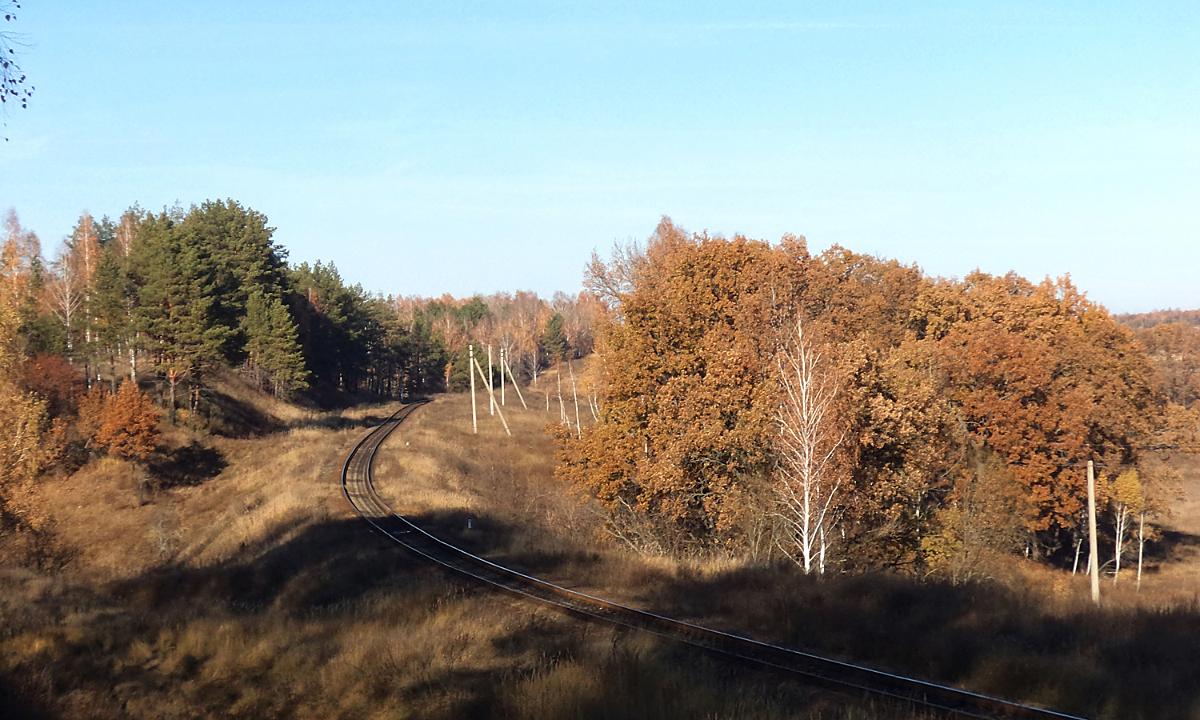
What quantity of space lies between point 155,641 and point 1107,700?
13873 mm

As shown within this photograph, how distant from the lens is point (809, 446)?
2347 centimetres

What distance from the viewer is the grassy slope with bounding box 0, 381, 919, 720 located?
949cm

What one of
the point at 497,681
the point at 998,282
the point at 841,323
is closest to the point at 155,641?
the point at 497,681

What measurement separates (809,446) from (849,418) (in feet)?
10.00

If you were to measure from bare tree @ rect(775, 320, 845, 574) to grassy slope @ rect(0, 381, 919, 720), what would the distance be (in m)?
10.9

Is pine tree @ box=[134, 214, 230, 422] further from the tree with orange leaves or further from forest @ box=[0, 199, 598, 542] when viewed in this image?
the tree with orange leaves

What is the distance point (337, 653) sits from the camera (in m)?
11.9

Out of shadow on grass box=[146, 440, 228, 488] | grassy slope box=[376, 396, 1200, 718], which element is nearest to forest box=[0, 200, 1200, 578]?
shadow on grass box=[146, 440, 228, 488]

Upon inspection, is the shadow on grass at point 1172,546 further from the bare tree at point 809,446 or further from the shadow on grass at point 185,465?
the shadow on grass at point 185,465

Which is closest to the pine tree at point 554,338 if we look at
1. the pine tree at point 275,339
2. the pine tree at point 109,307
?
the pine tree at point 275,339

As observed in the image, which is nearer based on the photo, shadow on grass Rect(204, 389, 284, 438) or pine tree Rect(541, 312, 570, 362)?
shadow on grass Rect(204, 389, 284, 438)

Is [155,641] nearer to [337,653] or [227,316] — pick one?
[337,653]

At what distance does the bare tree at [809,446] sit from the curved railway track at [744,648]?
29.9 ft

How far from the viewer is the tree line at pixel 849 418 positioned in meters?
26.6
